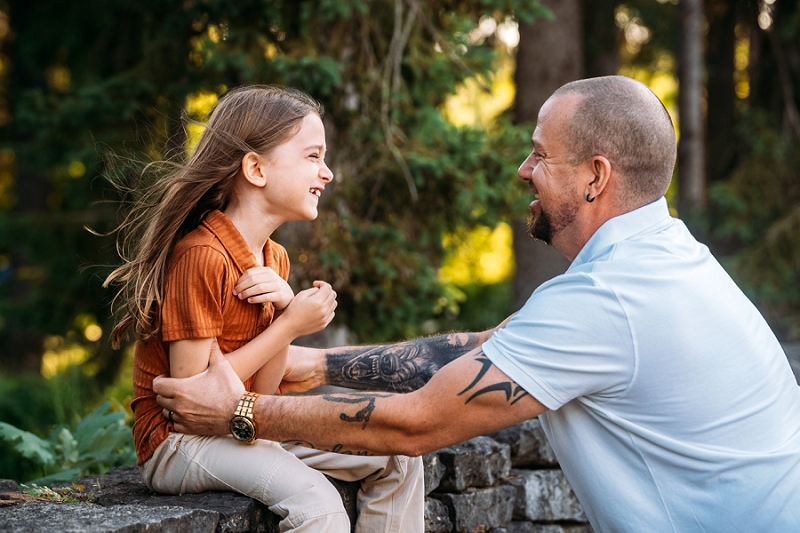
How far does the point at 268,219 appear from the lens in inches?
104

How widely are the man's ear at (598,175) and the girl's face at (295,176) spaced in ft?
2.85

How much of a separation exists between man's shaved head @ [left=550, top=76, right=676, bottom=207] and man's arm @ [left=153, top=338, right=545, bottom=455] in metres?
0.70

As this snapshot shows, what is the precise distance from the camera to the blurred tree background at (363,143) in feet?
16.3

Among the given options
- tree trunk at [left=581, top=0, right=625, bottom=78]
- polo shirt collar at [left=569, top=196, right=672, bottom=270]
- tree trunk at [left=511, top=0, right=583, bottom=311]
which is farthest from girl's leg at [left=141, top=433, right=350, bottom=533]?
tree trunk at [left=581, top=0, right=625, bottom=78]

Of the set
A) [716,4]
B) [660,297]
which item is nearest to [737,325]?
[660,297]

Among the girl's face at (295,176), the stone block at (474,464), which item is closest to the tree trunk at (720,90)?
the stone block at (474,464)

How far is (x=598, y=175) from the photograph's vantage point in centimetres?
232

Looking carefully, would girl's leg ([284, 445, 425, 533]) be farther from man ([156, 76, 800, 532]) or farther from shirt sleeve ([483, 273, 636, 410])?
shirt sleeve ([483, 273, 636, 410])

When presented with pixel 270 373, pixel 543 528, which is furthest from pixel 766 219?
pixel 270 373

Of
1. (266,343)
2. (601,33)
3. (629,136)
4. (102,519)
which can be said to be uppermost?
(601,33)

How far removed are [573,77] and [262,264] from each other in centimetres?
578

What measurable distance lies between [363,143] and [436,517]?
3016 millimetres

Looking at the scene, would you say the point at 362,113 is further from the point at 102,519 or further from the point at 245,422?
the point at 102,519

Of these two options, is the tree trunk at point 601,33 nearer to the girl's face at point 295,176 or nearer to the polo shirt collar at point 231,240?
the girl's face at point 295,176
